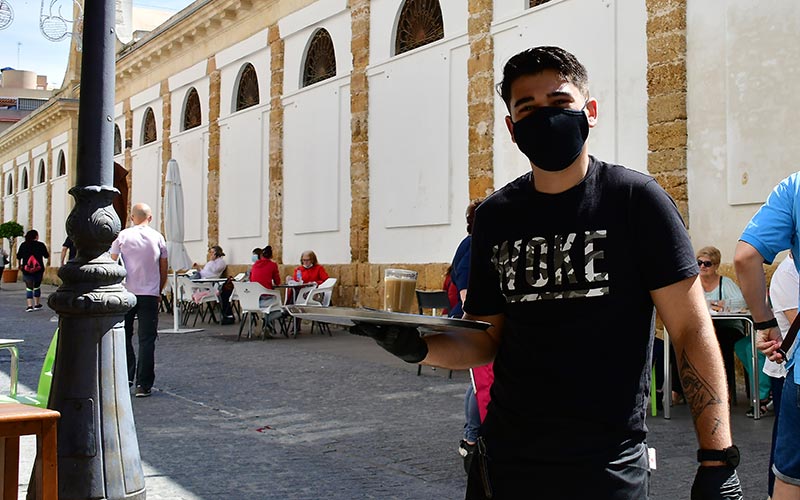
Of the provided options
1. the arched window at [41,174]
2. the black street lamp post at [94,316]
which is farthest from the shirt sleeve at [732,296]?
the arched window at [41,174]

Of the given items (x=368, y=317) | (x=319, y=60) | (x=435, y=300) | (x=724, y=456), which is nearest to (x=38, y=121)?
(x=319, y=60)

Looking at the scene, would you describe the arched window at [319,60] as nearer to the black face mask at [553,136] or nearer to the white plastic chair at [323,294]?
the white plastic chair at [323,294]

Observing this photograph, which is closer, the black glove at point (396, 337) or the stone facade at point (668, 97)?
the black glove at point (396, 337)

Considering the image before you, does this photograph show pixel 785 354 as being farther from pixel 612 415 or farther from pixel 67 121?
pixel 67 121

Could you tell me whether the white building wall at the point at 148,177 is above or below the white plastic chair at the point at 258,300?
above

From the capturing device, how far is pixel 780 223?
3199mm

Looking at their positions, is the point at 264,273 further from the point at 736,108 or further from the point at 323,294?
the point at 736,108

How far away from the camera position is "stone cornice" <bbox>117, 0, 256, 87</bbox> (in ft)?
66.9

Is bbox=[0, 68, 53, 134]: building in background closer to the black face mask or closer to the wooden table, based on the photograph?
the wooden table

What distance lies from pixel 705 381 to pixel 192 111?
2234 cm

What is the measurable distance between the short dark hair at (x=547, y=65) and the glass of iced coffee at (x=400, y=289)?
11.2 metres

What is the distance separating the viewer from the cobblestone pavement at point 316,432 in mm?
5293

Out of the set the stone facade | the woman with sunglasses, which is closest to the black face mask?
the woman with sunglasses

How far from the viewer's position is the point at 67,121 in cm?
3456
